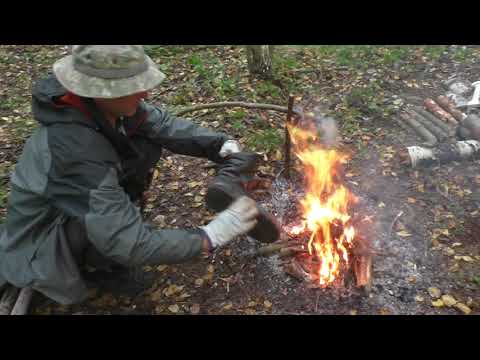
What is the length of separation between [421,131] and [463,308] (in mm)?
2604

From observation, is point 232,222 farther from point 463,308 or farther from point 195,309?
point 463,308

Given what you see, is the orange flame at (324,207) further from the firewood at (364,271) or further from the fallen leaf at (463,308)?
the fallen leaf at (463,308)

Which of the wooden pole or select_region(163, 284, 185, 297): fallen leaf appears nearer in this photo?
select_region(163, 284, 185, 297): fallen leaf

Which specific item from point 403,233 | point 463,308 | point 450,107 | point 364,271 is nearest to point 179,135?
point 364,271

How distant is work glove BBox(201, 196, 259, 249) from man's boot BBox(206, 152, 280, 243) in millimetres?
122

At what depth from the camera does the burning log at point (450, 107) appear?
535 cm

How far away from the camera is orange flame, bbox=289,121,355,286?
3.56 metres

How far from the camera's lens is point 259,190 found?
174 inches

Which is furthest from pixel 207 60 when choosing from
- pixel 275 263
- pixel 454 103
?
pixel 275 263

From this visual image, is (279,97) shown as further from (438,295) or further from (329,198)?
(438,295)

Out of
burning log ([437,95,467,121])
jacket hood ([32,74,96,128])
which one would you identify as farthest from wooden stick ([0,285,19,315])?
burning log ([437,95,467,121])

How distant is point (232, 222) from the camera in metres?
3.02

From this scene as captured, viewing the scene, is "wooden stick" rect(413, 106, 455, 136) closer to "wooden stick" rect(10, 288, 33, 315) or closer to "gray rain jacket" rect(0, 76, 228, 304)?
"gray rain jacket" rect(0, 76, 228, 304)

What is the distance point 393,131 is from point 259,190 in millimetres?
2211
